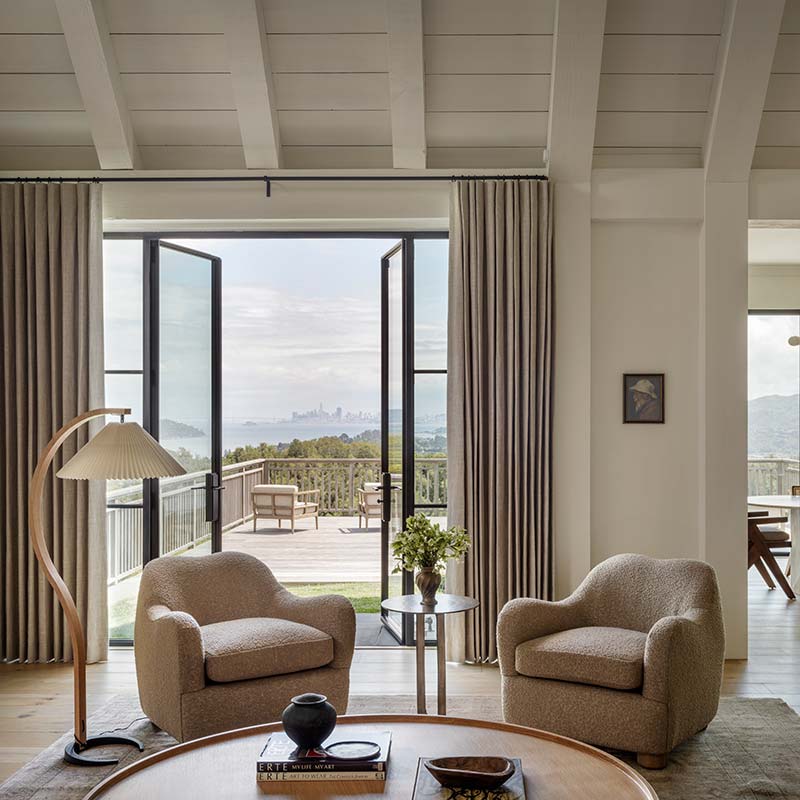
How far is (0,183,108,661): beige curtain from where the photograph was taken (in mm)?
4891

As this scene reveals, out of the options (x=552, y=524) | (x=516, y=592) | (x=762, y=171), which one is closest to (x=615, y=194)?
(x=762, y=171)

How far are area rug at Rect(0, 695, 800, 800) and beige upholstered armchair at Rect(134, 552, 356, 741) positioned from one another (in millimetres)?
313

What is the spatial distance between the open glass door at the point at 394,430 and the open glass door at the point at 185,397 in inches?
40.9

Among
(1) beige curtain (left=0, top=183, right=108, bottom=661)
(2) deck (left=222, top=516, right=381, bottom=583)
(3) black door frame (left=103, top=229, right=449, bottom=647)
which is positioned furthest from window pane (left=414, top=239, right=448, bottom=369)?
(2) deck (left=222, top=516, right=381, bottom=583)

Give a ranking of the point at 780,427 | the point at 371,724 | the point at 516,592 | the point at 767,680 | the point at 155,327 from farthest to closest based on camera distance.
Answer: the point at 780,427 < the point at 155,327 < the point at 516,592 < the point at 767,680 < the point at 371,724

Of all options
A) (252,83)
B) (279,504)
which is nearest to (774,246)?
(252,83)

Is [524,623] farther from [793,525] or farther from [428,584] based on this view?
[793,525]

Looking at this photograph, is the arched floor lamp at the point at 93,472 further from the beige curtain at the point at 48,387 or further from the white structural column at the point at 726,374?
the white structural column at the point at 726,374

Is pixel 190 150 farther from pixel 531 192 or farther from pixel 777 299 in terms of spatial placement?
pixel 777 299

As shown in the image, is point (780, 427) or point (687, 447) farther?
point (780, 427)

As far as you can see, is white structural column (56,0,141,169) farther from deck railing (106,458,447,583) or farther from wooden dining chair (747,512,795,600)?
wooden dining chair (747,512,795,600)

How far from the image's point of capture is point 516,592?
15.9ft

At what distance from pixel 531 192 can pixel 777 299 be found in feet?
14.6

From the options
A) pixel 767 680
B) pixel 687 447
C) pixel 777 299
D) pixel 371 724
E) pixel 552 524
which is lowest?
pixel 767 680
